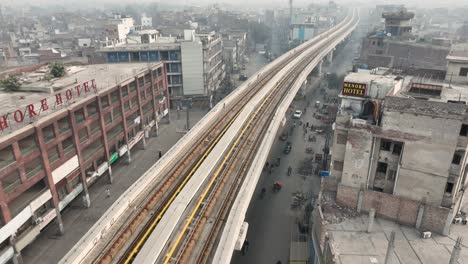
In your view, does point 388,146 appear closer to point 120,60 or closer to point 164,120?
point 164,120

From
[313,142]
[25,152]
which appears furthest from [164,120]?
[25,152]

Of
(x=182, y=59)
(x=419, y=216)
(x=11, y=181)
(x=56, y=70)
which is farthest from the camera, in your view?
(x=182, y=59)

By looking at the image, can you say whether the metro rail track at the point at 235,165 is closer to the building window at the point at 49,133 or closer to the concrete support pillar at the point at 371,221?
the concrete support pillar at the point at 371,221

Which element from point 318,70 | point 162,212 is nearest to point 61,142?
point 162,212

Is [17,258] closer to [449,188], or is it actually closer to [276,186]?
[276,186]

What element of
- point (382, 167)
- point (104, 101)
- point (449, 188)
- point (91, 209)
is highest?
point (104, 101)

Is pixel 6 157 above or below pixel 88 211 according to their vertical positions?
above

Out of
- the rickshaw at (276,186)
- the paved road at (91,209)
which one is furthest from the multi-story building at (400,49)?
the paved road at (91,209)
